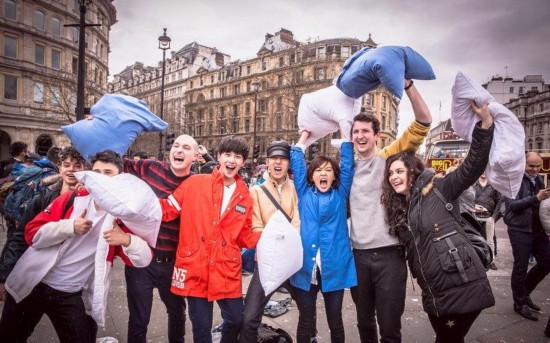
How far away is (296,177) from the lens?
2959mm

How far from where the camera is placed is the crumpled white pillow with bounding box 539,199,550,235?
3967 millimetres

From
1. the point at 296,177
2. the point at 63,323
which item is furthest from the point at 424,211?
the point at 63,323

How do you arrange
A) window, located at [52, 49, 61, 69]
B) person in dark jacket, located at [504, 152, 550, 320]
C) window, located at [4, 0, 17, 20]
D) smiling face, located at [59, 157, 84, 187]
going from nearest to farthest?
smiling face, located at [59, 157, 84, 187], person in dark jacket, located at [504, 152, 550, 320], window, located at [4, 0, 17, 20], window, located at [52, 49, 61, 69]

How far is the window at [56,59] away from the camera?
110ft

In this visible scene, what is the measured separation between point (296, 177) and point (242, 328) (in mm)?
1414

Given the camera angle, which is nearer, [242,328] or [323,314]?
[242,328]

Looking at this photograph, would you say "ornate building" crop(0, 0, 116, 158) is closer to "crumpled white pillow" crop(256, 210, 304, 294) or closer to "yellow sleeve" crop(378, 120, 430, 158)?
"crumpled white pillow" crop(256, 210, 304, 294)

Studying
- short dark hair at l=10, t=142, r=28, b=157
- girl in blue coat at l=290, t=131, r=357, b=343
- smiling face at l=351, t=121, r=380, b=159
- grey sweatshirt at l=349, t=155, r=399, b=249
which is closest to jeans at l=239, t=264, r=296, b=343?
girl in blue coat at l=290, t=131, r=357, b=343

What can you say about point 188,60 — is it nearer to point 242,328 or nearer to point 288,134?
point 288,134

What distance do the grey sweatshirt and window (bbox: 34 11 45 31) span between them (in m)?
41.8

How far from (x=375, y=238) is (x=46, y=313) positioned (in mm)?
2543

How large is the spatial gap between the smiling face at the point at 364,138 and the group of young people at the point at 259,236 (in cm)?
1

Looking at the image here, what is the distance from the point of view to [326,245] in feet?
8.70

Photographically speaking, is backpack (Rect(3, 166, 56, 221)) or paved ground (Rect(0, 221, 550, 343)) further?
paved ground (Rect(0, 221, 550, 343))
